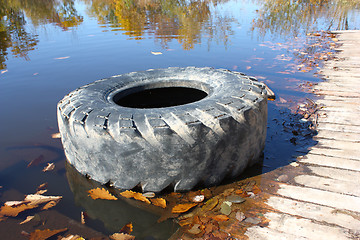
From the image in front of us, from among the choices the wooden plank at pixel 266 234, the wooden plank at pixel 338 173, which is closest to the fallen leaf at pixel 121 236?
the wooden plank at pixel 266 234

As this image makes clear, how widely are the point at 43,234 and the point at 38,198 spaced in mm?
475

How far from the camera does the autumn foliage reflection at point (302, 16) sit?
9211 millimetres

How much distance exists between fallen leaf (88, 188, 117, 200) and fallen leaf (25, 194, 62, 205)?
0.28m

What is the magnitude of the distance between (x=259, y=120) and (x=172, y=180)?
0.85 meters

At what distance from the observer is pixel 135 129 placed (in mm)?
1941

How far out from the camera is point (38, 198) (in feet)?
7.64

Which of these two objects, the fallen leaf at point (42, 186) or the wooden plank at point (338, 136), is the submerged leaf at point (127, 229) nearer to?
the fallen leaf at point (42, 186)

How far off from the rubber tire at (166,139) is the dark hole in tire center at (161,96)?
63cm

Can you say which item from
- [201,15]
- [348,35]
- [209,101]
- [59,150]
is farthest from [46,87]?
[201,15]

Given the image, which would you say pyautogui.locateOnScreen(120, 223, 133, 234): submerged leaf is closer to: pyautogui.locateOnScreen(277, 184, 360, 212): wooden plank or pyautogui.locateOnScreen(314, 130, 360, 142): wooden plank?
pyautogui.locateOnScreen(277, 184, 360, 212): wooden plank

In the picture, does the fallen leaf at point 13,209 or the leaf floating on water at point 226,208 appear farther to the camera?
the fallen leaf at point 13,209

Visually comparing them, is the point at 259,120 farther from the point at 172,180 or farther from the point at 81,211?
the point at 81,211

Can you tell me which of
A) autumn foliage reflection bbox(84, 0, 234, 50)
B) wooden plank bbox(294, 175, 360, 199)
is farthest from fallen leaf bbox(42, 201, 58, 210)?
autumn foliage reflection bbox(84, 0, 234, 50)

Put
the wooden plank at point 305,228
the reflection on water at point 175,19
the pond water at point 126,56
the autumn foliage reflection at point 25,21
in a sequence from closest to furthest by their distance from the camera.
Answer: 1. the wooden plank at point 305,228
2. the pond water at point 126,56
3. the autumn foliage reflection at point 25,21
4. the reflection on water at point 175,19
